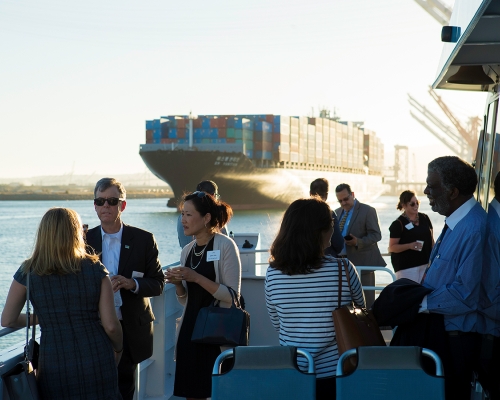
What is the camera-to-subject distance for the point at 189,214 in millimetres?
3549

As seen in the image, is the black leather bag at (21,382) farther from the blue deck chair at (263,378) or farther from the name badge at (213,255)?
the name badge at (213,255)

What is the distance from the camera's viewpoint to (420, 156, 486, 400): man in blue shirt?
2.60 metres

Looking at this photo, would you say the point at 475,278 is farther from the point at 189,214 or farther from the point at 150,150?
the point at 150,150

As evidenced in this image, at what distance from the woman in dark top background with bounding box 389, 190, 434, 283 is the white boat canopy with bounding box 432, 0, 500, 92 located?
5.88 feet

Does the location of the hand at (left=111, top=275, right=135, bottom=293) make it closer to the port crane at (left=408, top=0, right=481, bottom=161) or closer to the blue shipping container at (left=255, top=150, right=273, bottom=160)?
the port crane at (left=408, top=0, right=481, bottom=161)

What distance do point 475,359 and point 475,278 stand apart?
0.35m

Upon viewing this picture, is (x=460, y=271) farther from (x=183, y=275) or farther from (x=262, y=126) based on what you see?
(x=262, y=126)

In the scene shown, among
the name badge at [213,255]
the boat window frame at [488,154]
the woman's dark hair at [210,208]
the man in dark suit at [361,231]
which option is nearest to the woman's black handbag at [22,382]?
the name badge at [213,255]

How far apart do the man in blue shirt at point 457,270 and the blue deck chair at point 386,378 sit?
0.36 m

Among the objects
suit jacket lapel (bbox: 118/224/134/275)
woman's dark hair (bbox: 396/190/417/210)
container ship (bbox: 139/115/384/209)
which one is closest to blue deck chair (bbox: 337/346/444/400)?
suit jacket lapel (bbox: 118/224/134/275)

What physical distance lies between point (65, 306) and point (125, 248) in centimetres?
88

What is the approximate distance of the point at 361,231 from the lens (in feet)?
21.3

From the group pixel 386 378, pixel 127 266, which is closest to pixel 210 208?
pixel 127 266

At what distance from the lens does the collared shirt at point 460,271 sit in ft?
8.51
